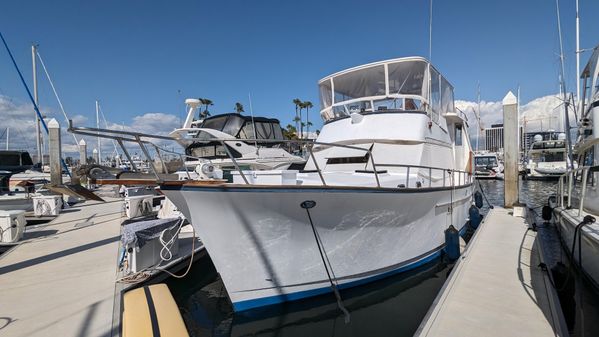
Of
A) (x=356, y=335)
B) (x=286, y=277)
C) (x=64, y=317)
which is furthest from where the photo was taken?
(x=286, y=277)

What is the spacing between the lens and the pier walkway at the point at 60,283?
12.7 feet

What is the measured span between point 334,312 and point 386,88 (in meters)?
4.75

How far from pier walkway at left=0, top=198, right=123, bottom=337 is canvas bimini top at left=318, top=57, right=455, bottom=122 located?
19.3ft

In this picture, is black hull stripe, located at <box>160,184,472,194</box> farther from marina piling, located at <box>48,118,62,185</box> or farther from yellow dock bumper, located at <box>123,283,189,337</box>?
marina piling, located at <box>48,118,62,185</box>

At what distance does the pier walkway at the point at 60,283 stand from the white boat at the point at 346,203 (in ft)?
5.56

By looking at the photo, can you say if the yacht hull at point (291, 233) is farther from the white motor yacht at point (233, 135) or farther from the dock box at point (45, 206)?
the dock box at point (45, 206)

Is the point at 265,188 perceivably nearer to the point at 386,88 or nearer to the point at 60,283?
the point at 60,283

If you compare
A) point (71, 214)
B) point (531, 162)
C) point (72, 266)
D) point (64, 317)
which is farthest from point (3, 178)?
point (531, 162)

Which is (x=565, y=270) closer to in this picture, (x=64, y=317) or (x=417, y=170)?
(x=417, y=170)

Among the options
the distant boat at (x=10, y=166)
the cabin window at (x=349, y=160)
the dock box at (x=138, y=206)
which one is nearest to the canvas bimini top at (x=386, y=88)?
the cabin window at (x=349, y=160)

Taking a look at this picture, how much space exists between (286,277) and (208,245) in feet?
3.92

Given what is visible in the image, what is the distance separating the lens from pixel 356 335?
4.33 m

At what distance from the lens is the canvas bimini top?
723 cm

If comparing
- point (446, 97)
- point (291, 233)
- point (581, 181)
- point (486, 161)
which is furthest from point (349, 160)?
point (486, 161)
